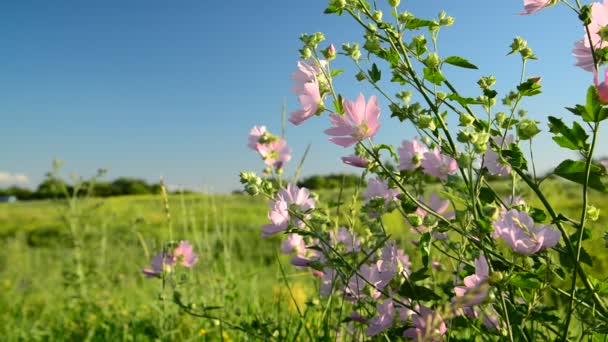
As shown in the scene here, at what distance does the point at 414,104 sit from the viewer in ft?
3.03

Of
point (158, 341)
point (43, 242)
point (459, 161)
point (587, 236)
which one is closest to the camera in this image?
point (459, 161)

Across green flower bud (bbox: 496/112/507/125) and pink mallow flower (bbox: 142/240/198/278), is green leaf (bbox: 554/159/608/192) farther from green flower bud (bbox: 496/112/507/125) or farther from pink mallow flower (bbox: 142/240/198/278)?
pink mallow flower (bbox: 142/240/198/278)

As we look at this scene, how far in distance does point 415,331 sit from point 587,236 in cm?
34

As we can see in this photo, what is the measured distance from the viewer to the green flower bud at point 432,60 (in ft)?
2.77

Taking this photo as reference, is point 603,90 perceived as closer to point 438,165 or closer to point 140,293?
point 438,165

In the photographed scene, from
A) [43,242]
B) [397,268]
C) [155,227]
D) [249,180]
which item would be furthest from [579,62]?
[43,242]

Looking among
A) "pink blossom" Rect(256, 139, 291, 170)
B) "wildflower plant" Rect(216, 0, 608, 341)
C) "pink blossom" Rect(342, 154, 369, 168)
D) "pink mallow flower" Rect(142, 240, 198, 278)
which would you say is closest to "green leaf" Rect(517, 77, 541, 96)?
"wildflower plant" Rect(216, 0, 608, 341)

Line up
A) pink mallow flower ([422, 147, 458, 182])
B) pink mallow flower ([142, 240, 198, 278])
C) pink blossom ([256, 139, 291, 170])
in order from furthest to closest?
1. pink mallow flower ([142, 240, 198, 278])
2. pink blossom ([256, 139, 291, 170])
3. pink mallow flower ([422, 147, 458, 182])

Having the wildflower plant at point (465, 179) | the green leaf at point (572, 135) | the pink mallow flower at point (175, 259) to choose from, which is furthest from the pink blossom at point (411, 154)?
the pink mallow flower at point (175, 259)

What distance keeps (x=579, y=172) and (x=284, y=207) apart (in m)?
0.50

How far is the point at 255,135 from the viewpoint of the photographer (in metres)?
1.33

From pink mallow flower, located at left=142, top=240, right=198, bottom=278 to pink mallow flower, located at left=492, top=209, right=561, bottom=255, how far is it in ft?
3.36

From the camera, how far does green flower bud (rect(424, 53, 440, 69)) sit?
843mm

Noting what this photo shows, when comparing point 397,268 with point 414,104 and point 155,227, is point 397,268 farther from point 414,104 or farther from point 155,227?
point 155,227
